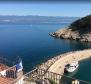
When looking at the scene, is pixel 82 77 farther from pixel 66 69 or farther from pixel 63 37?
pixel 63 37

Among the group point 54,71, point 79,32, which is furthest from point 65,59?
point 79,32

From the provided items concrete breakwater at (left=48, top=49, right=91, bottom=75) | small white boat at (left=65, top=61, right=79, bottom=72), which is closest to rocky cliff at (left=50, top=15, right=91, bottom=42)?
concrete breakwater at (left=48, top=49, right=91, bottom=75)

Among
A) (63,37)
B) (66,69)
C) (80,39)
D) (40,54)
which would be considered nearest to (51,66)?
(66,69)

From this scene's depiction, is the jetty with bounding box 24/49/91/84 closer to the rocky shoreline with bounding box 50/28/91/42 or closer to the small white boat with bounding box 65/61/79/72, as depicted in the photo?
the small white boat with bounding box 65/61/79/72

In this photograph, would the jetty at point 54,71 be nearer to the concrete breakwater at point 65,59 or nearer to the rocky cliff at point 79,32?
the concrete breakwater at point 65,59

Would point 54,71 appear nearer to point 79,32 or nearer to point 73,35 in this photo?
point 73,35

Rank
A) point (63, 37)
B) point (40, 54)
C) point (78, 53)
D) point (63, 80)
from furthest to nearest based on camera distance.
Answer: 1. point (63, 37)
2. point (40, 54)
3. point (78, 53)
4. point (63, 80)

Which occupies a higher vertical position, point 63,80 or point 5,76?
point 5,76

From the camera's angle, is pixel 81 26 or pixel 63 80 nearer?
pixel 63 80

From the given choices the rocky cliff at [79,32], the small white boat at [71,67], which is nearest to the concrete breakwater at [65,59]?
the small white boat at [71,67]
